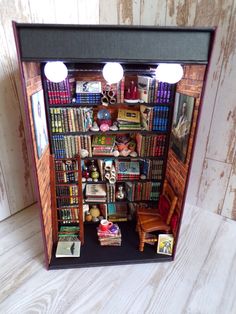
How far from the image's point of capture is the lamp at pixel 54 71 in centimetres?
118

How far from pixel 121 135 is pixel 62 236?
2.72 feet

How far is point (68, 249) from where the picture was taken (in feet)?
5.07

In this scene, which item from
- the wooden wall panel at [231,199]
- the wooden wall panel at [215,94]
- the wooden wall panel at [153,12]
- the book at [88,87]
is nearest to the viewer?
the book at [88,87]

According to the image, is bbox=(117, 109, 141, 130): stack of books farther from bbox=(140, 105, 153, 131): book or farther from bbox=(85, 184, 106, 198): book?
bbox=(85, 184, 106, 198): book

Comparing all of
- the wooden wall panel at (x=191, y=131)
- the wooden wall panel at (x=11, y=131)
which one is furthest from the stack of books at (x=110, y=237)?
the wooden wall panel at (x=11, y=131)

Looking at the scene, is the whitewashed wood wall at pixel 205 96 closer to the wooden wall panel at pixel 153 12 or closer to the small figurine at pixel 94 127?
the wooden wall panel at pixel 153 12

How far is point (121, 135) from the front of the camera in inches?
66.2

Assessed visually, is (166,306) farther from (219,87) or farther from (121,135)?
(219,87)

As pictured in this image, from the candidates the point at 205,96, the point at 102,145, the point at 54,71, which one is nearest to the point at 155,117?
the point at 102,145

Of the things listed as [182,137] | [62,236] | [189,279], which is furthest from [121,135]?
[189,279]

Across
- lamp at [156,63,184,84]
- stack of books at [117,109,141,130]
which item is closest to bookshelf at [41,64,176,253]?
stack of books at [117,109,141,130]

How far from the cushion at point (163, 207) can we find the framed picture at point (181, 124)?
35 centimetres

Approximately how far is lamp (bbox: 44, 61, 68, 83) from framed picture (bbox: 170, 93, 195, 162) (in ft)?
2.25

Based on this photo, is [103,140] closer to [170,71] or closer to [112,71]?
[112,71]
